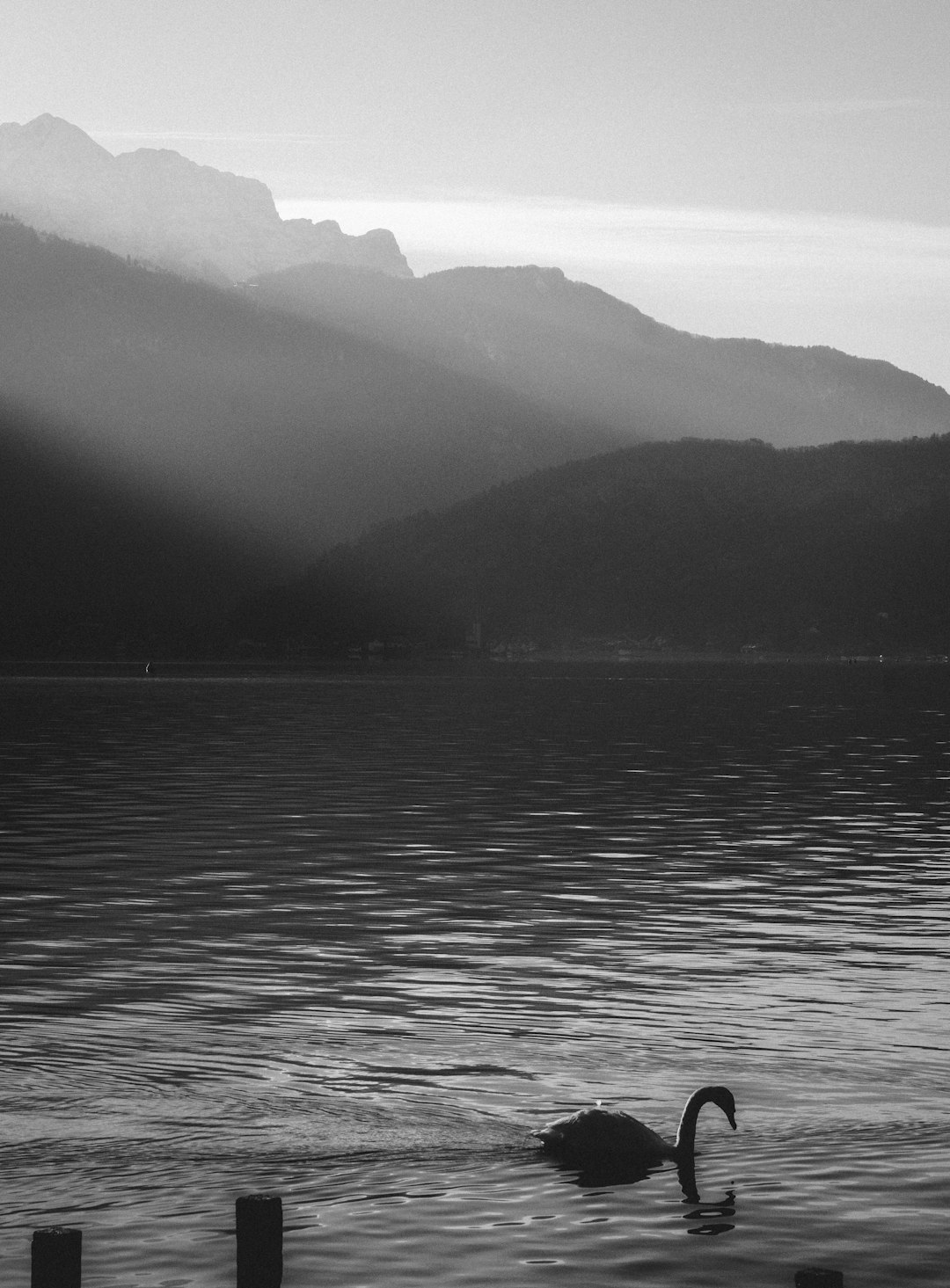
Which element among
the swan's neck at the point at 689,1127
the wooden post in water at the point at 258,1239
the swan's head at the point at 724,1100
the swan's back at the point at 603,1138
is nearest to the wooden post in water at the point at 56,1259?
the wooden post in water at the point at 258,1239

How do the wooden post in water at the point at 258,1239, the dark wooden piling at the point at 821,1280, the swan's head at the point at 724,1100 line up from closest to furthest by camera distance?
the dark wooden piling at the point at 821,1280 < the wooden post in water at the point at 258,1239 < the swan's head at the point at 724,1100

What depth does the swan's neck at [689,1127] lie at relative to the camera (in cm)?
2319

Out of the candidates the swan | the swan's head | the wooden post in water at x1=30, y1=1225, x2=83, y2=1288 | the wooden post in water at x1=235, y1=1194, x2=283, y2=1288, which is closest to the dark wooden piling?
the wooden post in water at x1=235, y1=1194, x2=283, y2=1288

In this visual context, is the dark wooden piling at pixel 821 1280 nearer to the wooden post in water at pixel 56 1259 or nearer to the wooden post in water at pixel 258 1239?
the wooden post in water at pixel 258 1239

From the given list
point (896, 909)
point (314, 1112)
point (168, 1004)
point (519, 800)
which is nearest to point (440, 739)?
point (519, 800)

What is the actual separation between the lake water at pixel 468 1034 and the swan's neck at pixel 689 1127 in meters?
0.39

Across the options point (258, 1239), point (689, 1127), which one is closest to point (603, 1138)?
point (689, 1127)

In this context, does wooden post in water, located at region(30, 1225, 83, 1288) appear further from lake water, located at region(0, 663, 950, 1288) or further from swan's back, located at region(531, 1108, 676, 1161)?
swan's back, located at region(531, 1108, 676, 1161)

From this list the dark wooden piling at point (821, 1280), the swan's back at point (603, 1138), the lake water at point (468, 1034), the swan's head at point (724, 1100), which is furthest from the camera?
the swan's head at point (724, 1100)

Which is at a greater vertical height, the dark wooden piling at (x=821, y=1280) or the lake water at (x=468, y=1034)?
the dark wooden piling at (x=821, y=1280)

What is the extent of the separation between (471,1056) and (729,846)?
3504 cm

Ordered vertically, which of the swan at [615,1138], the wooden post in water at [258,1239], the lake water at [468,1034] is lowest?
the lake water at [468,1034]

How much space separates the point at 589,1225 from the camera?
69.5 ft

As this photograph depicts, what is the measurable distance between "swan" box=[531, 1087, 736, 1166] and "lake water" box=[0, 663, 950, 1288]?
11.3 inches
